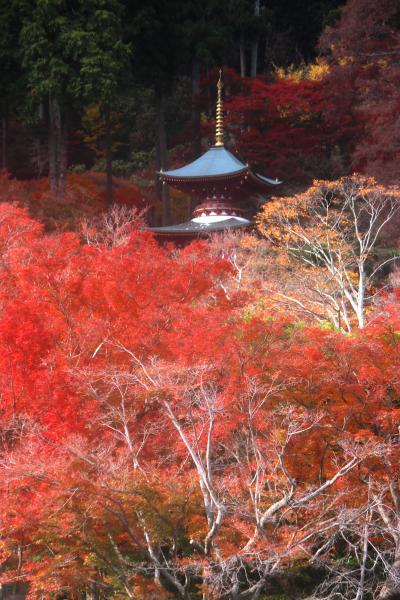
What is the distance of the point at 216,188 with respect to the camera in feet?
93.5

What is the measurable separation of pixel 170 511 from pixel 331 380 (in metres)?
3.19

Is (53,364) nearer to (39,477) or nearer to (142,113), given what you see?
(39,477)

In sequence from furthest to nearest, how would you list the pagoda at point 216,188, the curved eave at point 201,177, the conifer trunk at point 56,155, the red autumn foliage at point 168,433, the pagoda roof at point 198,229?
1. the conifer trunk at point 56,155
2. the curved eave at point 201,177
3. the pagoda at point 216,188
4. the pagoda roof at point 198,229
5. the red autumn foliage at point 168,433

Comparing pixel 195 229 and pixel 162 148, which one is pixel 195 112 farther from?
pixel 195 229

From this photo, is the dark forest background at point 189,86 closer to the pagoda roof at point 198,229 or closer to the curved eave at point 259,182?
the curved eave at point 259,182

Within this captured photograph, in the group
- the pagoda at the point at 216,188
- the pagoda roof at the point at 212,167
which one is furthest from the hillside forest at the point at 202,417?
the pagoda roof at the point at 212,167

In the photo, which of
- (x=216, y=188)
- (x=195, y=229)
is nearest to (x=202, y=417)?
(x=195, y=229)

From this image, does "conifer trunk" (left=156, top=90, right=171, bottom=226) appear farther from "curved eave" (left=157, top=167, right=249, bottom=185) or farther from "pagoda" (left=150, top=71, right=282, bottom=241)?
"curved eave" (left=157, top=167, right=249, bottom=185)

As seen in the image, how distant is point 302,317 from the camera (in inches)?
782

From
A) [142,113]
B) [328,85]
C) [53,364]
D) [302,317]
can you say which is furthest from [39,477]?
[142,113]

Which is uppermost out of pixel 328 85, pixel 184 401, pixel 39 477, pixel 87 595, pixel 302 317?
pixel 328 85

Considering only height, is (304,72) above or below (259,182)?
above

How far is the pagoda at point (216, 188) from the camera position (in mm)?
Answer: 26719

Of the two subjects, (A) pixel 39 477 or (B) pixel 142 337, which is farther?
(B) pixel 142 337
